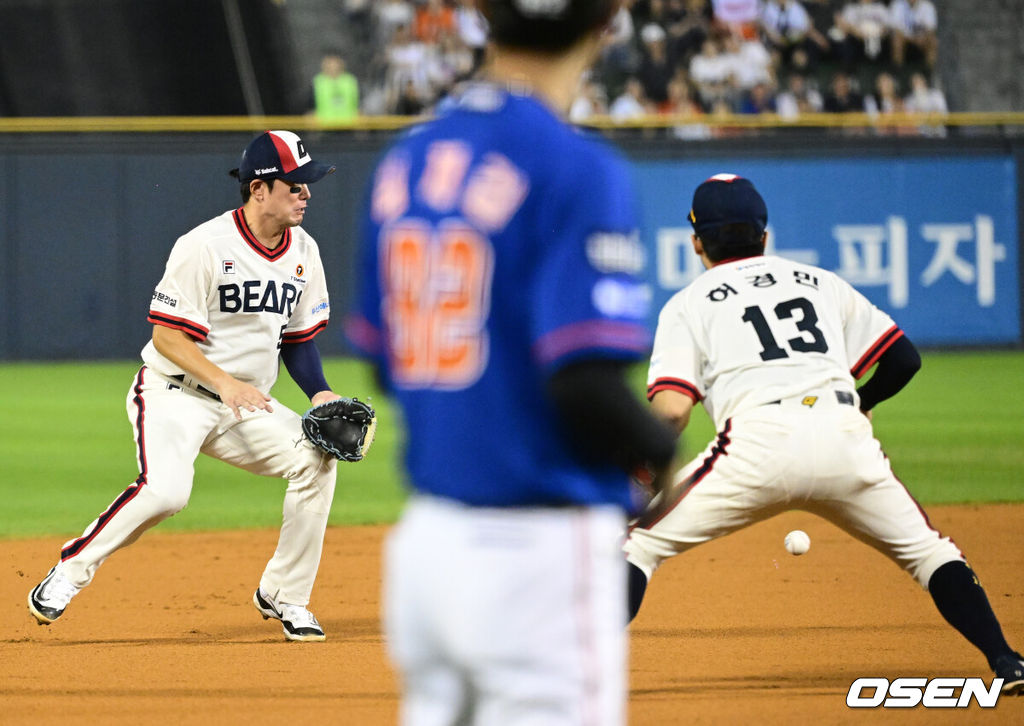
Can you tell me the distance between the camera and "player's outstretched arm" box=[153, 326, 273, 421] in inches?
221

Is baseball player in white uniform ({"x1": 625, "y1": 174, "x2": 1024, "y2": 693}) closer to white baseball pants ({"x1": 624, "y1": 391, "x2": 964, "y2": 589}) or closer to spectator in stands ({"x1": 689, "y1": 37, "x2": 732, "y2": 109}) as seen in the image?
white baseball pants ({"x1": 624, "y1": 391, "x2": 964, "y2": 589})

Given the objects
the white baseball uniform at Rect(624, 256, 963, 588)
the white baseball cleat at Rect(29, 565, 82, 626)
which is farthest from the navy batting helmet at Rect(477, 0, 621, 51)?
the white baseball cleat at Rect(29, 565, 82, 626)

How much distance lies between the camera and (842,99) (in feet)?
64.3

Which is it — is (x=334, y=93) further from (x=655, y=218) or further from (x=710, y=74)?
(x=710, y=74)

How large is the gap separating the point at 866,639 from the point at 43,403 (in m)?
11.1

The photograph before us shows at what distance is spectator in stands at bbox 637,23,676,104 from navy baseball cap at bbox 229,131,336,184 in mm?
14388

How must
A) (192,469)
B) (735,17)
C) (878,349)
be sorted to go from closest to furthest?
1. (878,349)
2. (192,469)
3. (735,17)

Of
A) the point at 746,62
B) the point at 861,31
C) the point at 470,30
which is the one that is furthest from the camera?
the point at 861,31

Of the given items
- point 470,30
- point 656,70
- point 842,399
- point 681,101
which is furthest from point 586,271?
point 470,30

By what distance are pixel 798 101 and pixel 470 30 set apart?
4.62 m

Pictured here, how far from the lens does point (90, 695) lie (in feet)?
16.4

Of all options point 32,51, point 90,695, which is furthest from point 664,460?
point 32,51

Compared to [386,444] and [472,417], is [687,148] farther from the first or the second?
[472,417]

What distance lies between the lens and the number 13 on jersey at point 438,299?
2268mm
